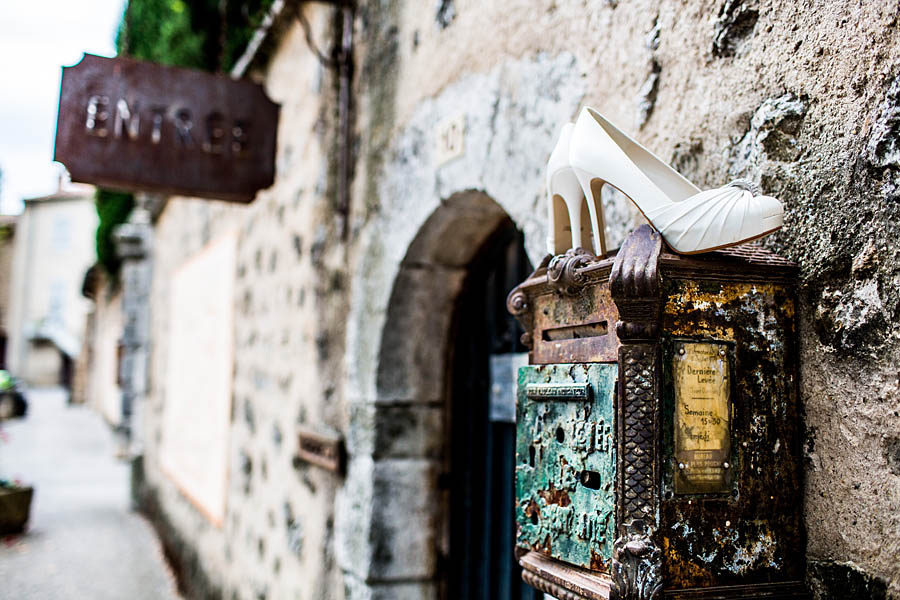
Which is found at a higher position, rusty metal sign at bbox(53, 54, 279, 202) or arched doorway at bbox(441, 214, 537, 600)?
rusty metal sign at bbox(53, 54, 279, 202)

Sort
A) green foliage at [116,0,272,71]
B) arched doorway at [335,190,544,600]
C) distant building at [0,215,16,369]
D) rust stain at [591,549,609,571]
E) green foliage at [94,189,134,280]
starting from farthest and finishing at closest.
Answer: distant building at [0,215,16,369], green foliage at [94,189,134,280], green foliage at [116,0,272,71], arched doorway at [335,190,544,600], rust stain at [591,549,609,571]

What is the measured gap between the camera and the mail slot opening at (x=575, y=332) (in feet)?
4.51

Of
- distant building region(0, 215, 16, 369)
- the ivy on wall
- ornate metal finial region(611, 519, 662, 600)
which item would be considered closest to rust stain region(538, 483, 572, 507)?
ornate metal finial region(611, 519, 662, 600)

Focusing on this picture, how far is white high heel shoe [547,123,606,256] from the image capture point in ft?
4.89

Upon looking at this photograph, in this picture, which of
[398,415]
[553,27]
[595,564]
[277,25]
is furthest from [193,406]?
[595,564]

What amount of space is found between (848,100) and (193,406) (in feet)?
19.2

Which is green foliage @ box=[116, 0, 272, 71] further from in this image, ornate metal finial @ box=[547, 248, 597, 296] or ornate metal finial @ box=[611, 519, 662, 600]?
ornate metal finial @ box=[611, 519, 662, 600]

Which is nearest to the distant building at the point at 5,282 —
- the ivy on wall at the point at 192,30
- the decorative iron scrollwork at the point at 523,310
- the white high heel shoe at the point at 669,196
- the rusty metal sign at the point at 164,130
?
the ivy on wall at the point at 192,30

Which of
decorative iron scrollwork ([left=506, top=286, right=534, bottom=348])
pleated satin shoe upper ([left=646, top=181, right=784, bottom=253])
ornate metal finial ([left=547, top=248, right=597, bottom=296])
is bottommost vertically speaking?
decorative iron scrollwork ([left=506, top=286, right=534, bottom=348])

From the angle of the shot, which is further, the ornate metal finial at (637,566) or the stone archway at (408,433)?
the stone archway at (408,433)

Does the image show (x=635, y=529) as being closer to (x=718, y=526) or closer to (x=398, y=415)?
(x=718, y=526)

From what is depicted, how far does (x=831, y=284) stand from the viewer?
1.26 metres

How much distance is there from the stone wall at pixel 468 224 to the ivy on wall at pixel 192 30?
59 cm

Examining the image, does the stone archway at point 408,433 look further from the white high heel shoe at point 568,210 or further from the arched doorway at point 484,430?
the white high heel shoe at point 568,210
